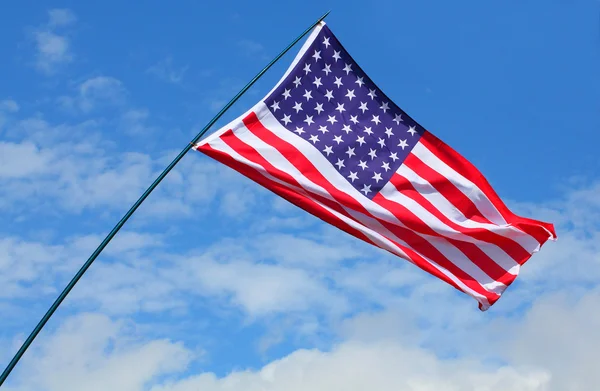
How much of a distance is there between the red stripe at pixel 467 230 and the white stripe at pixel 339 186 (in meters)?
0.48

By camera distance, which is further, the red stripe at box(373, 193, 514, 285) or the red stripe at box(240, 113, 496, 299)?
the red stripe at box(373, 193, 514, 285)

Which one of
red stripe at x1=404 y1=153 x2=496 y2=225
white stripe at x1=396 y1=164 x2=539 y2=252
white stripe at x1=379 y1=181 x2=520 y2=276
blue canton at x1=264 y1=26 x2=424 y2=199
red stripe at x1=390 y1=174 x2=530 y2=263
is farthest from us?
red stripe at x1=404 y1=153 x2=496 y2=225

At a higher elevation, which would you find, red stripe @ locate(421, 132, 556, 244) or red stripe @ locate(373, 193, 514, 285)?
red stripe @ locate(421, 132, 556, 244)

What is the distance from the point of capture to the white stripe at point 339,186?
763 inches

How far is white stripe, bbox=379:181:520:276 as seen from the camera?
2058cm

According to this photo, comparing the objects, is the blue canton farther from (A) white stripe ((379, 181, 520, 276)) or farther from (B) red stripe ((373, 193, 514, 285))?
(B) red stripe ((373, 193, 514, 285))

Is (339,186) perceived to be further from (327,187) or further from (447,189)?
(447,189)

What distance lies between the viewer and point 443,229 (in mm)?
20594

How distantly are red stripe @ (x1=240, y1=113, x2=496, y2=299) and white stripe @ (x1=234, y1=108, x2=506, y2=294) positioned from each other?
73 millimetres

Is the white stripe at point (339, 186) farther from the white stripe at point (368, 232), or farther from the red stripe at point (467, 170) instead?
the red stripe at point (467, 170)

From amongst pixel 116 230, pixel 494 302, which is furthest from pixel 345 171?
pixel 116 230

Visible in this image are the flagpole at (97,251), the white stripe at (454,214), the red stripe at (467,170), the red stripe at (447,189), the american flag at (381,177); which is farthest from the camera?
the red stripe at (467,170)

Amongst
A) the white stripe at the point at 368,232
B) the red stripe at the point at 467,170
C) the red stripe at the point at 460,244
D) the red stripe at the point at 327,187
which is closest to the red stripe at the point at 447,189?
the red stripe at the point at 467,170

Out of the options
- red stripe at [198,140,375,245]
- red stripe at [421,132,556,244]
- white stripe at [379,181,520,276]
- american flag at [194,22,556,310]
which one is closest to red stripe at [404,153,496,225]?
american flag at [194,22,556,310]
